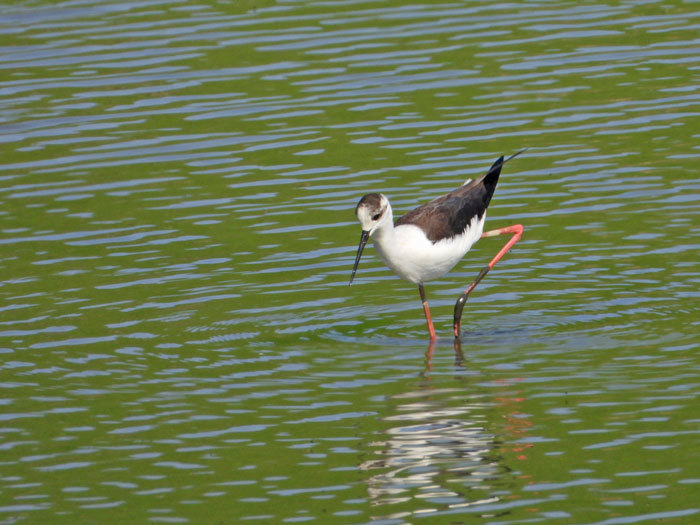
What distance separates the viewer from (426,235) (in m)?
11.5

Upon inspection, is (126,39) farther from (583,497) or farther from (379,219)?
(583,497)

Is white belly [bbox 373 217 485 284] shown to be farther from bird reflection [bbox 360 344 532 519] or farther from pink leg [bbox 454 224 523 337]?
bird reflection [bbox 360 344 532 519]

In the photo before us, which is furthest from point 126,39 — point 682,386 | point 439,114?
point 682,386

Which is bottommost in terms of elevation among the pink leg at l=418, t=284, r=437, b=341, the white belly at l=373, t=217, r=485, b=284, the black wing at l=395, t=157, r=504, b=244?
the pink leg at l=418, t=284, r=437, b=341

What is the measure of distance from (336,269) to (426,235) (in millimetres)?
2146

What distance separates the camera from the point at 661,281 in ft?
40.6

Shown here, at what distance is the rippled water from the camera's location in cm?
893

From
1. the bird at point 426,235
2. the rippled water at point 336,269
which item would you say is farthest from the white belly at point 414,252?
the rippled water at point 336,269

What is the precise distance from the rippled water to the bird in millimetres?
573

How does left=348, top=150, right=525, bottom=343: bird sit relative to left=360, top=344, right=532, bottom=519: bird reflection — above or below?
above

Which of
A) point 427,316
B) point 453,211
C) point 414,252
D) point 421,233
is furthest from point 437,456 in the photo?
point 453,211

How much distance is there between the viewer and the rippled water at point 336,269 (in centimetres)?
893

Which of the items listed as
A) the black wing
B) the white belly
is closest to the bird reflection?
the white belly

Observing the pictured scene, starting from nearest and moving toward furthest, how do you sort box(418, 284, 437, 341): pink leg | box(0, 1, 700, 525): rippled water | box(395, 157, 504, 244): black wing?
box(0, 1, 700, 525): rippled water
box(395, 157, 504, 244): black wing
box(418, 284, 437, 341): pink leg
